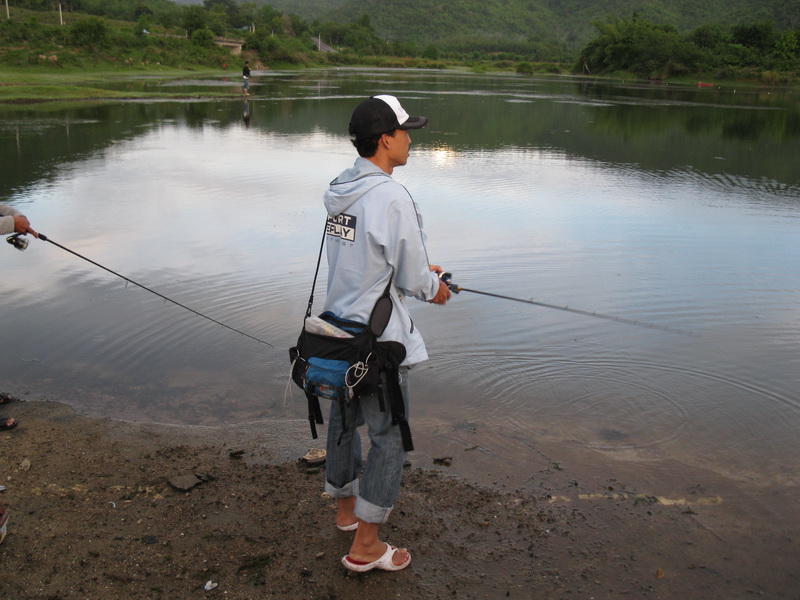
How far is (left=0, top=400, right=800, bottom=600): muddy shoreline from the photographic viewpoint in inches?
111

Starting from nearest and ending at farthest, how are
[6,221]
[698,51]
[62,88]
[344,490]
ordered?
[344,490]
[6,221]
[62,88]
[698,51]

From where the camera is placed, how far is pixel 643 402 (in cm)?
483

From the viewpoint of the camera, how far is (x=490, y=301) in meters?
6.79

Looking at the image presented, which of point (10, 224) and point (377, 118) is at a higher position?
point (377, 118)

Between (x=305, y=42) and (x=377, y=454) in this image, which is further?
(x=305, y=42)

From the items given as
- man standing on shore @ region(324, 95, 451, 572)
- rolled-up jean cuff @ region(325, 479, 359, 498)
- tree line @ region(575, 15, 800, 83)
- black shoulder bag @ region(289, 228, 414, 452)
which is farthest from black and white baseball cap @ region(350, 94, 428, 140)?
tree line @ region(575, 15, 800, 83)

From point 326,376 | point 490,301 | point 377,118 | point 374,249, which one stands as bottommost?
point 490,301

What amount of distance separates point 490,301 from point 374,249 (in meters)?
4.17

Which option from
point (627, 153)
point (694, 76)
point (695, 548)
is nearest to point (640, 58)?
point (694, 76)

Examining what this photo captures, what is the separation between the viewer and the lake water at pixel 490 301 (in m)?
4.39

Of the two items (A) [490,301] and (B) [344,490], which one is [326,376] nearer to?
(B) [344,490]

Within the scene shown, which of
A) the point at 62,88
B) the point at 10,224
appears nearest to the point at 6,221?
the point at 10,224

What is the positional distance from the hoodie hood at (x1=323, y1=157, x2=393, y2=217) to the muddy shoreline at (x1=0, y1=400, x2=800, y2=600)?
56.8 inches

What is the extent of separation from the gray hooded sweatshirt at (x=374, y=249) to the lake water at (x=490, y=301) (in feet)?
4.37
